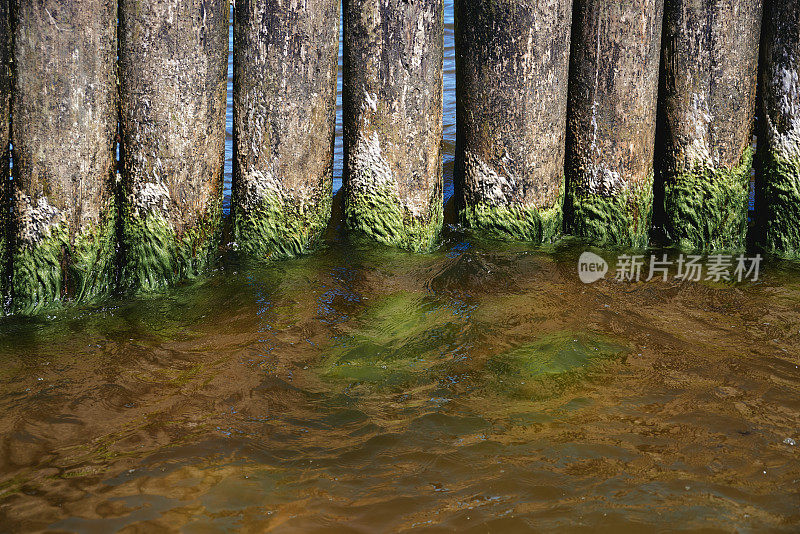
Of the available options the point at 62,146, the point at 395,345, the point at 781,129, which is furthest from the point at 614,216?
the point at 62,146

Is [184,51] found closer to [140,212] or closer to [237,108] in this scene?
[237,108]

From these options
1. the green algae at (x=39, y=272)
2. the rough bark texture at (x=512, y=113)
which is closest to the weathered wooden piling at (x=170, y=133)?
the green algae at (x=39, y=272)

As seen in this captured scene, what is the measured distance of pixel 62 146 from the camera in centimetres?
425

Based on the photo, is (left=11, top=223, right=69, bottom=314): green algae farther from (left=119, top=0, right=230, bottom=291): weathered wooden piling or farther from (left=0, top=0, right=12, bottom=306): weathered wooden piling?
(left=119, top=0, right=230, bottom=291): weathered wooden piling

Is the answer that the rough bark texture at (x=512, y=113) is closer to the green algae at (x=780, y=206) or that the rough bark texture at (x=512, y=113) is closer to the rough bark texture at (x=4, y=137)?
the green algae at (x=780, y=206)

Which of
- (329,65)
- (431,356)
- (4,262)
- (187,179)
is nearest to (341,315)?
(431,356)

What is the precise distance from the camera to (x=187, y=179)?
463 centimetres

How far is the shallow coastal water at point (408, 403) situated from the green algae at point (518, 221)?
22 cm

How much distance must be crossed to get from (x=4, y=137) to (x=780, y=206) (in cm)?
484

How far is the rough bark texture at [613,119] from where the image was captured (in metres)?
4.90

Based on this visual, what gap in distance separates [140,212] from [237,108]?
89 centimetres
